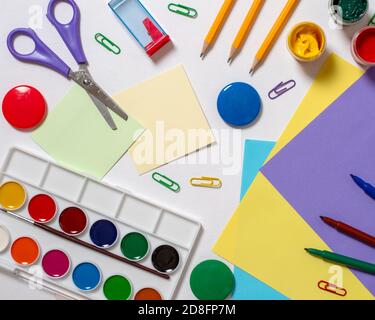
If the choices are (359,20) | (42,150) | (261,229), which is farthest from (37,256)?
(359,20)

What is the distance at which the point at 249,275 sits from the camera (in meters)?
1.11

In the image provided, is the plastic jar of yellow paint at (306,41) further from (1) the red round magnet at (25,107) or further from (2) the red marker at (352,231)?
(1) the red round magnet at (25,107)

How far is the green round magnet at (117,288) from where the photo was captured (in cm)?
110

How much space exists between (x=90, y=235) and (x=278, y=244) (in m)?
0.40

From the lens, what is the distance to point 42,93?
1108 mm

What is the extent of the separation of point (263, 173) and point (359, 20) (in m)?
0.37

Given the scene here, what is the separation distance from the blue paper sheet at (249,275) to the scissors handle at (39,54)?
16.5 inches

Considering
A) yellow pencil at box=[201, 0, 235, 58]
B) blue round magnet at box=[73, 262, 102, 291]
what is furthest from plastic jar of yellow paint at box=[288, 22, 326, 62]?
blue round magnet at box=[73, 262, 102, 291]

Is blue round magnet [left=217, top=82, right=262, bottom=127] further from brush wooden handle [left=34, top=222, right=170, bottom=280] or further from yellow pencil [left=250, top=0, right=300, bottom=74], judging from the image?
brush wooden handle [left=34, top=222, right=170, bottom=280]

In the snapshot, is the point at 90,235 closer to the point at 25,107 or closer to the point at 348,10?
the point at 25,107

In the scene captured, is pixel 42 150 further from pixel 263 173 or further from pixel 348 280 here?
pixel 348 280

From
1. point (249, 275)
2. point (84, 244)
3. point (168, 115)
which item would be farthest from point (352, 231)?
point (84, 244)

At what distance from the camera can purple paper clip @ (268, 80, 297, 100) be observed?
1.09 metres

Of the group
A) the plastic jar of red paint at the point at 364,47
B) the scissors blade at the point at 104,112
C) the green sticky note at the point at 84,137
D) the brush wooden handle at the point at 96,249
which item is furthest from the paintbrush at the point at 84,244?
the plastic jar of red paint at the point at 364,47
